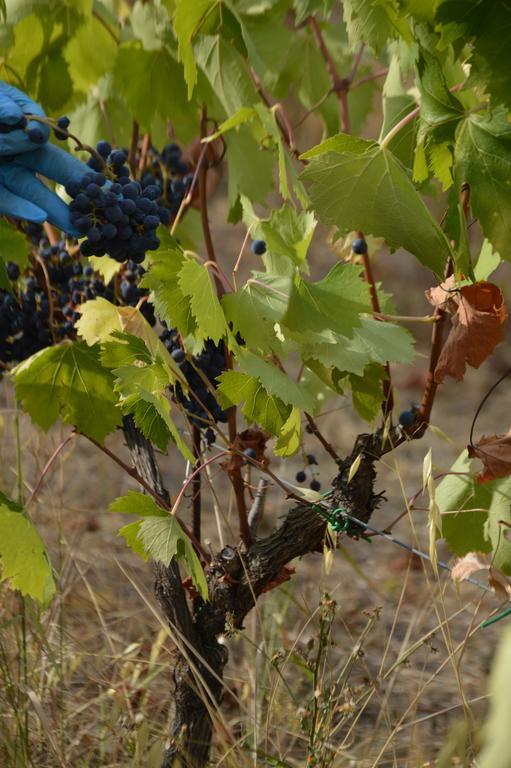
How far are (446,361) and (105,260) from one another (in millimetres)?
611

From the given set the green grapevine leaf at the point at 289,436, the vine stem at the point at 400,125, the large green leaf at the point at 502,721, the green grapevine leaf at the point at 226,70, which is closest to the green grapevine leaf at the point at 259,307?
the green grapevine leaf at the point at 289,436

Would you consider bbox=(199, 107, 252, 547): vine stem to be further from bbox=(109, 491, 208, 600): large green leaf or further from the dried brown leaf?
the dried brown leaf

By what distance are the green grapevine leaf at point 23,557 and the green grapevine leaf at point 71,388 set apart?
0.23 metres

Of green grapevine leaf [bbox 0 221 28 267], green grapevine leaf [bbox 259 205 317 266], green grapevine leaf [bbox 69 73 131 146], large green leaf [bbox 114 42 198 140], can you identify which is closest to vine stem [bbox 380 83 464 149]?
green grapevine leaf [bbox 259 205 317 266]

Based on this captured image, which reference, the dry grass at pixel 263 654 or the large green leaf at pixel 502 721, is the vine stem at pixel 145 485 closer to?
the dry grass at pixel 263 654

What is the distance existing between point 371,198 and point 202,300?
9.9 inches

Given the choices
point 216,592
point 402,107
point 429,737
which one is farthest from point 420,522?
point 402,107

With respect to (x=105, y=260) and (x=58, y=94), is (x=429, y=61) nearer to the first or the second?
(x=105, y=260)

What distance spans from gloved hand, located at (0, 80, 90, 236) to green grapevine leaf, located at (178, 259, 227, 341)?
24 cm

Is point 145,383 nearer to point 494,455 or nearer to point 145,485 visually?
point 145,485

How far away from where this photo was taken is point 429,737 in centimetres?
195

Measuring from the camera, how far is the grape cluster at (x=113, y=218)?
1.35 metres

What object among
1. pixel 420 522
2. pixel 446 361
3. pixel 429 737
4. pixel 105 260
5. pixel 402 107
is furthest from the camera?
pixel 420 522

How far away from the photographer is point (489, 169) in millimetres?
1198
